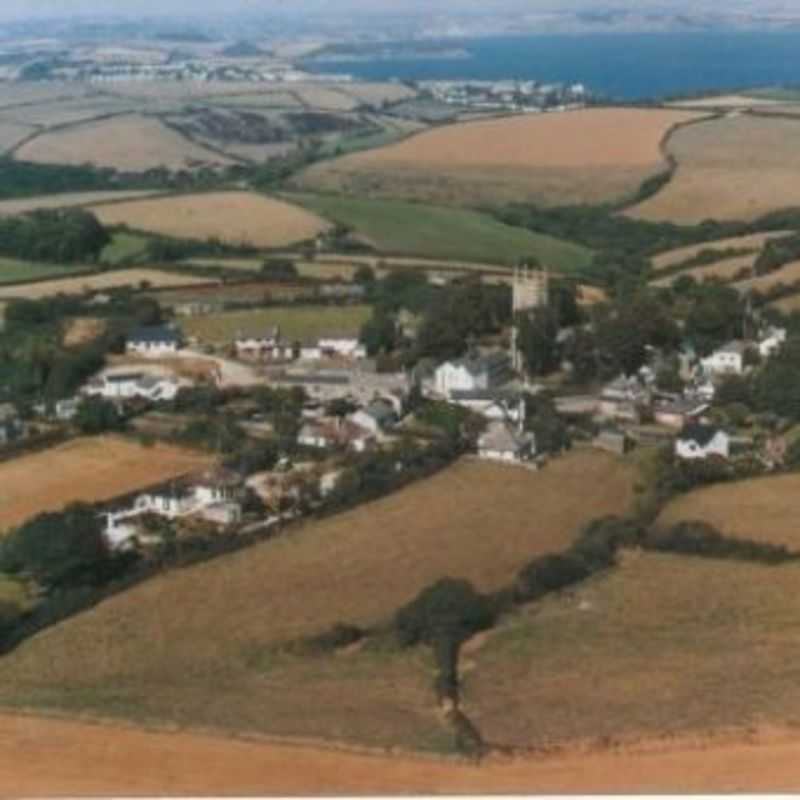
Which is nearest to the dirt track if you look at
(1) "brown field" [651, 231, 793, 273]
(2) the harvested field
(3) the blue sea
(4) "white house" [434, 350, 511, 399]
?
(4) "white house" [434, 350, 511, 399]

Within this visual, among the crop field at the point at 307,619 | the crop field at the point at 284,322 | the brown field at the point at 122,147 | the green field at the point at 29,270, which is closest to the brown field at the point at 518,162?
the brown field at the point at 122,147

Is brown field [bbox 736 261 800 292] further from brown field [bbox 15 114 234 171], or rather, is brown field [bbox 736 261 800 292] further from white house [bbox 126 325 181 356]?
brown field [bbox 15 114 234 171]

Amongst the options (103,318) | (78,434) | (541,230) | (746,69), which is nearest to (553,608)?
(78,434)

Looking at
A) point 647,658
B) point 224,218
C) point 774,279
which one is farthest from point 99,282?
point 647,658

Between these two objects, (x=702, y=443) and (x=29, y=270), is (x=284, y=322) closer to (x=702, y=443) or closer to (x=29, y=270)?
(x=29, y=270)

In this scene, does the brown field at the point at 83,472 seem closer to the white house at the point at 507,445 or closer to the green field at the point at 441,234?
the white house at the point at 507,445

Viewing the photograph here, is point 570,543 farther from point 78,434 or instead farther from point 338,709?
point 78,434

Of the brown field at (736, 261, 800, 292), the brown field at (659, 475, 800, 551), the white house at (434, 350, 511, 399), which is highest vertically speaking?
the brown field at (659, 475, 800, 551)
